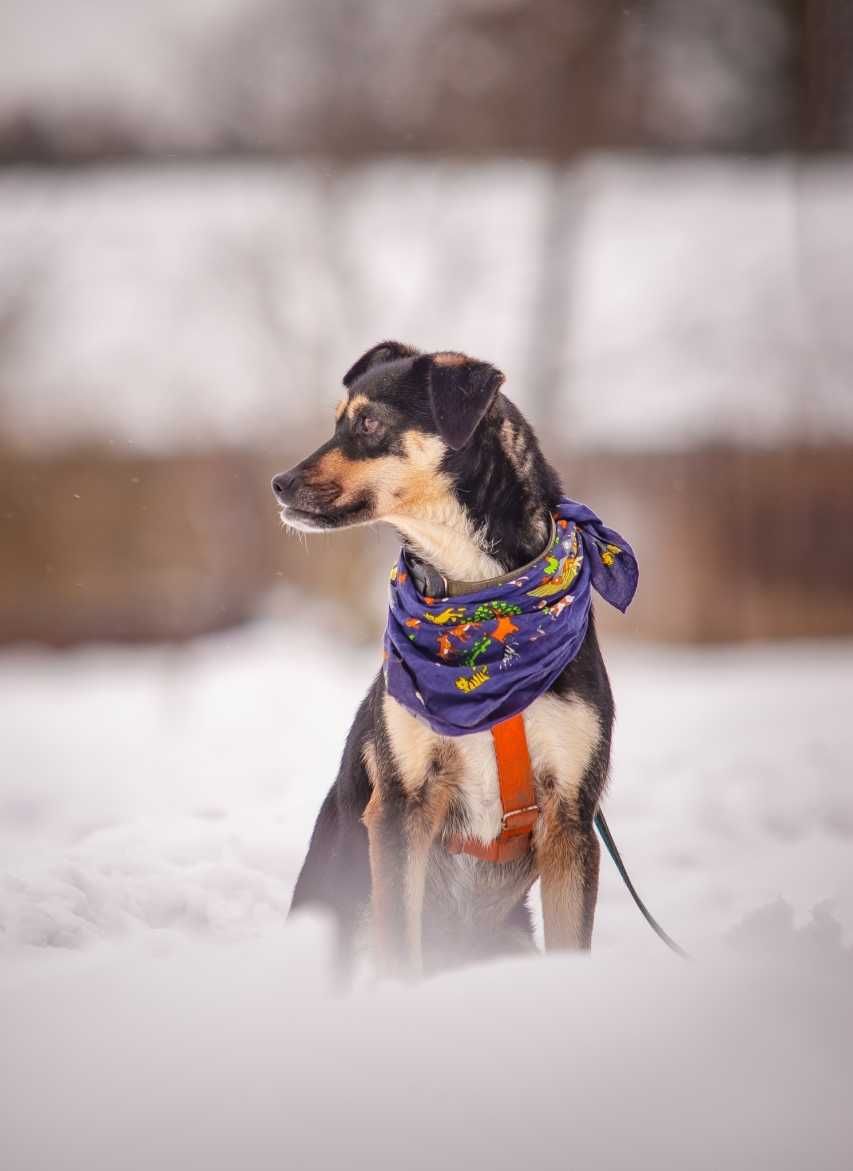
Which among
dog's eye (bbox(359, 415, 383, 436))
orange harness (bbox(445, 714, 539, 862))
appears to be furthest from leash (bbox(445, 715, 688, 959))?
dog's eye (bbox(359, 415, 383, 436))

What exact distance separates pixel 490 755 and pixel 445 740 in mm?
112

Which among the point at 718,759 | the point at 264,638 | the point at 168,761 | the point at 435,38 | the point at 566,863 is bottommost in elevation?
the point at 264,638

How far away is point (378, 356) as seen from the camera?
2.97m

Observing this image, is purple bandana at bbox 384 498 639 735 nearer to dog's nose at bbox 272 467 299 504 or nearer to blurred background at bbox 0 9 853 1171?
dog's nose at bbox 272 467 299 504

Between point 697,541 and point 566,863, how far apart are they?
6578 millimetres

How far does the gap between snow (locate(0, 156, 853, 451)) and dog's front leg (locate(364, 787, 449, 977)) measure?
5659mm

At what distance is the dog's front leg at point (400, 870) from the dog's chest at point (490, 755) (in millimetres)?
62

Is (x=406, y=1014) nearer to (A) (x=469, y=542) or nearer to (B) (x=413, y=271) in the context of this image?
(A) (x=469, y=542)

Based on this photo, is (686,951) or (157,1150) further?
(686,951)

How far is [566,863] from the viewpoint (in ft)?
8.09

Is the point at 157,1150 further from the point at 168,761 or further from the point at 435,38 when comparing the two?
the point at 435,38

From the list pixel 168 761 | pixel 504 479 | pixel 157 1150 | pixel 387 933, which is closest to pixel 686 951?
pixel 387 933

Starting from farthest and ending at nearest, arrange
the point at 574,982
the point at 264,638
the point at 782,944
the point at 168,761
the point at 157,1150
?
the point at 264,638
the point at 168,761
the point at 782,944
the point at 574,982
the point at 157,1150

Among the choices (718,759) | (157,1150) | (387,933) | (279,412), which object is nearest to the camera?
(157,1150)
